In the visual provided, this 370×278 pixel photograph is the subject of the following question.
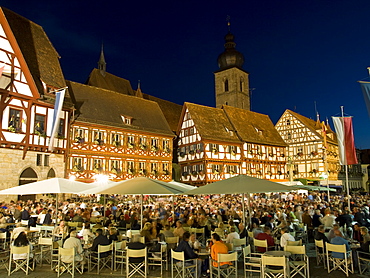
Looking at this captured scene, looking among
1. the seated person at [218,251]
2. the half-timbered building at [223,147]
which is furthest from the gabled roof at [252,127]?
the seated person at [218,251]

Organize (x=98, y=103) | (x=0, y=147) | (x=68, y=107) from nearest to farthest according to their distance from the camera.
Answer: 1. (x=0, y=147)
2. (x=68, y=107)
3. (x=98, y=103)

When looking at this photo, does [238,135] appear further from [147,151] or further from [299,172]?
[299,172]

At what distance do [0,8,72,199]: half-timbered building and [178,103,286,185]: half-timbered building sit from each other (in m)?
15.7

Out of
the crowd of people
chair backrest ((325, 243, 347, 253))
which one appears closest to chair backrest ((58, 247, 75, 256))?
the crowd of people

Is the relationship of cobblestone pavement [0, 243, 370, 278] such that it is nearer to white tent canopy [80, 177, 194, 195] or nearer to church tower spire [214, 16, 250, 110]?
white tent canopy [80, 177, 194, 195]

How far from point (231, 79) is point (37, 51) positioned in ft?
138

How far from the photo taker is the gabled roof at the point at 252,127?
44375 mm

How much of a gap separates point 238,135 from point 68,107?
855 inches

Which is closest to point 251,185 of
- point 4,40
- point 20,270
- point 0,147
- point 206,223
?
point 206,223

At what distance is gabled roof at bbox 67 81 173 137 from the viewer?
32.2 metres

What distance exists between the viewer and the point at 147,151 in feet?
118

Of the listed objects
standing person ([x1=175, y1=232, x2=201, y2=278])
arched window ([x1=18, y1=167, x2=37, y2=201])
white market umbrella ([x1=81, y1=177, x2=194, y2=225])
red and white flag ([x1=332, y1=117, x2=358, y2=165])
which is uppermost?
red and white flag ([x1=332, y1=117, x2=358, y2=165])

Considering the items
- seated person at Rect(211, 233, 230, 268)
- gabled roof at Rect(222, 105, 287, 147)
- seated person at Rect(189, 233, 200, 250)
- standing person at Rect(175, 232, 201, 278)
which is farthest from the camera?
gabled roof at Rect(222, 105, 287, 147)

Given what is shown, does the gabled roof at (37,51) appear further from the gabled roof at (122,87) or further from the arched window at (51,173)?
the gabled roof at (122,87)
